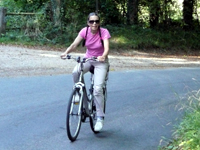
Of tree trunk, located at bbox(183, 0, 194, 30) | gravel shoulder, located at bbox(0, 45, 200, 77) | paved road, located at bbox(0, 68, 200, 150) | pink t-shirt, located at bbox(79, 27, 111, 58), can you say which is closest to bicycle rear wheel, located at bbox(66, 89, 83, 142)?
paved road, located at bbox(0, 68, 200, 150)

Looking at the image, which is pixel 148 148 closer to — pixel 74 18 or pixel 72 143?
pixel 72 143

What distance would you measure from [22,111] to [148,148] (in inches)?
121

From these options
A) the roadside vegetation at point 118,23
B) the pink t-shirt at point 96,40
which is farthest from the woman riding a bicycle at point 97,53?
the roadside vegetation at point 118,23

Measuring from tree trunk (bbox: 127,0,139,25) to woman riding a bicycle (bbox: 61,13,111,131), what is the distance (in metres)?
21.0

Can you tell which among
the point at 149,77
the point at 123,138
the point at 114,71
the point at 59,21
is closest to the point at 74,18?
the point at 59,21

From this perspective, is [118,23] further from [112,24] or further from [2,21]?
[2,21]

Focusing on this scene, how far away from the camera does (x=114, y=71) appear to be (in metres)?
15.5

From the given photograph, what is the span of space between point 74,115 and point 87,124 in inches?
53.1

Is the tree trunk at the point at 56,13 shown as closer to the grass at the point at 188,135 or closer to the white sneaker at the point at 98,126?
the white sneaker at the point at 98,126

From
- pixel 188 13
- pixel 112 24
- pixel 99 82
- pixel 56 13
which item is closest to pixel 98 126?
pixel 99 82

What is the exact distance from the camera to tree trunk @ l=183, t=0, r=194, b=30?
97.8 feet

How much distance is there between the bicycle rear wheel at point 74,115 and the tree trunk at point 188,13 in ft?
79.0

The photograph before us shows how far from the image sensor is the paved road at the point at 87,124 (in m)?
6.77

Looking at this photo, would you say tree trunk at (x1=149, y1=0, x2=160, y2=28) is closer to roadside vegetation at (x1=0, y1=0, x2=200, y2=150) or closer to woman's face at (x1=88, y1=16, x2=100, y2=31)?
roadside vegetation at (x1=0, y1=0, x2=200, y2=150)
